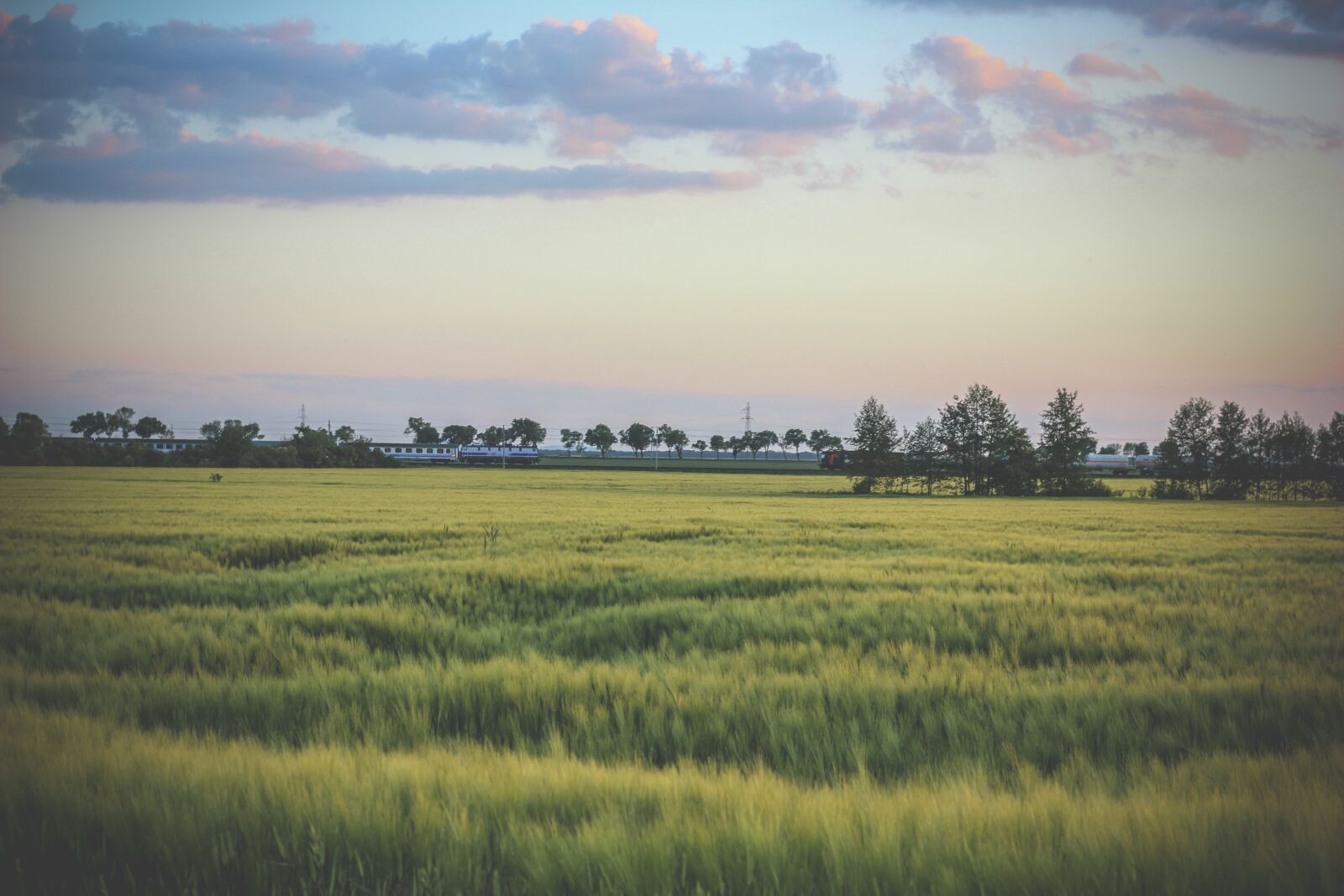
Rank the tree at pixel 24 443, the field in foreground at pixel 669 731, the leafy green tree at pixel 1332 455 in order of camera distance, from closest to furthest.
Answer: the field in foreground at pixel 669 731 < the leafy green tree at pixel 1332 455 < the tree at pixel 24 443

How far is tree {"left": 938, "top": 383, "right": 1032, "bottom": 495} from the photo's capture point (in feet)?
255

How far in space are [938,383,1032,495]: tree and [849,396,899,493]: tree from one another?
6.50 metres

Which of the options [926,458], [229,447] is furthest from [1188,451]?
[229,447]

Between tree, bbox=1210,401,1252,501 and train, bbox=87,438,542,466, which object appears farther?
train, bbox=87,438,542,466

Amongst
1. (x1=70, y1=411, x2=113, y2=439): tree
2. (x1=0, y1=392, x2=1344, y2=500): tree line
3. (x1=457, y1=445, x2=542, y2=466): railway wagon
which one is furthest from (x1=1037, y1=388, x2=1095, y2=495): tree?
(x1=70, y1=411, x2=113, y2=439): tree

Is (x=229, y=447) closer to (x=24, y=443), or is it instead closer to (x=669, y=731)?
(x=24, y=443)

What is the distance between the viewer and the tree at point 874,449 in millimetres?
81688

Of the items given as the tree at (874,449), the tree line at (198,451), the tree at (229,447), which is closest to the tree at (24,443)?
the tree line at (198,451)

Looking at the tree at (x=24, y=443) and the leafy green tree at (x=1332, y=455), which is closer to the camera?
the leafy green tree at (x=1332, y=455)

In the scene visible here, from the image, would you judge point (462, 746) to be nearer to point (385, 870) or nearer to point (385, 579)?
point (385, 870)

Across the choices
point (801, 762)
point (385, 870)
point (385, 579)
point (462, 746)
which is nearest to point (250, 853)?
point (385, 870)

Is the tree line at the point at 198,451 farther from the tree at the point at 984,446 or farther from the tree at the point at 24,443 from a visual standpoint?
the tree at the point at 984,446

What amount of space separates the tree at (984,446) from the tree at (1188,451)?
1531cm

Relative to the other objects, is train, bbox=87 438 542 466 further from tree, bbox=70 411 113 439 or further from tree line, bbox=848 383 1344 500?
tree line, bbox=848 383 1344 500
